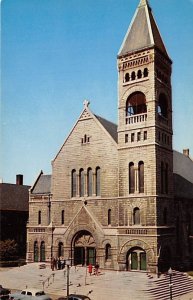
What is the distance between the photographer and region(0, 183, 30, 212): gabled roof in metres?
58.6

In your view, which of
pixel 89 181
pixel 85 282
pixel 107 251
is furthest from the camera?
pixel 89 181

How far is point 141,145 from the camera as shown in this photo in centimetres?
3953

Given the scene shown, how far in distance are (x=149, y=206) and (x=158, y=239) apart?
295cm

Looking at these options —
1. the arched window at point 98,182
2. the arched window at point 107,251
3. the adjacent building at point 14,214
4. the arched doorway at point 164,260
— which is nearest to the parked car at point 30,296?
the arched window at point 107,251

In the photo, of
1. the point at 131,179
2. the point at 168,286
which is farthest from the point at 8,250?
the point at 168,286

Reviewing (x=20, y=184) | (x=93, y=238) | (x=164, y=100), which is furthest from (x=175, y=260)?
(x=20, y=184)

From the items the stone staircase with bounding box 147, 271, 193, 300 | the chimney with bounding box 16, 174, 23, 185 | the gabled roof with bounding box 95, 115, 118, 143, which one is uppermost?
the gabled roof with bounding box 95, 115, 118, 143

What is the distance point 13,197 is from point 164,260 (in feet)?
92.9

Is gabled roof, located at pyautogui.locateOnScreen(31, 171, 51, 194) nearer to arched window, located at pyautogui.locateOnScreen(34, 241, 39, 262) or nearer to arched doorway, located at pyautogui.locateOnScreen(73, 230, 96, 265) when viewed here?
arched window, located at pyautogui.locateOnScreen(34, 241, 39, 262)

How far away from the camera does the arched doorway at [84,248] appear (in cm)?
4231

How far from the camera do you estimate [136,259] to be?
39062 millimetres

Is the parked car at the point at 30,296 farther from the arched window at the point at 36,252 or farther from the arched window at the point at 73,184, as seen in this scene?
the arched window at the point at 36,252

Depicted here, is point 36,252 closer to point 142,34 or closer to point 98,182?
point 98,182

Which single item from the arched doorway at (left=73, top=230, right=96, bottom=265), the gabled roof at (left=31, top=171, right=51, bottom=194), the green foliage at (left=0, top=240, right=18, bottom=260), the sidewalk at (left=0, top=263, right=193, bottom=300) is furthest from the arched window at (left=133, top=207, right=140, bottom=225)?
the green foliage at (left=0, top=240, right=18, bottom=260)
